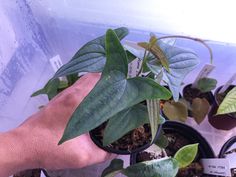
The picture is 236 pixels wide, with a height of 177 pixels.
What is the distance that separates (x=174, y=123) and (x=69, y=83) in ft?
0.96

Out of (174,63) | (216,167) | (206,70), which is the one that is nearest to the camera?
(174,63)

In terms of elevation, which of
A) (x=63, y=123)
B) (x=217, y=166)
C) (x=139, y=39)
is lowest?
(x=217, y=166)

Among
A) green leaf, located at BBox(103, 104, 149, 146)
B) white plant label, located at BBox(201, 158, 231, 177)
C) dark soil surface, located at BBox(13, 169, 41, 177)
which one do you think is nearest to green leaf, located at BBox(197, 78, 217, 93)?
white plant label, located at BBox(201, 158, 231, 177)

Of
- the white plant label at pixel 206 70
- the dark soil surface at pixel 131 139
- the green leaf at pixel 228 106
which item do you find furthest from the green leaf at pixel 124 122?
the white plant label at pixel 206 70

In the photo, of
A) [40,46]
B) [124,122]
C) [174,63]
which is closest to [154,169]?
[124,122]

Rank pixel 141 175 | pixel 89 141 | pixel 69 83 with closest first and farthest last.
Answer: pixel 141 175 < pixel 89 141 < pixel 69 83

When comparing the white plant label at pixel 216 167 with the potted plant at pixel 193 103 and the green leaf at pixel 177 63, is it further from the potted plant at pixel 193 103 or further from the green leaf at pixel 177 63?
the green leaf at pixel 177 63

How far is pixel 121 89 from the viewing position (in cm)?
38

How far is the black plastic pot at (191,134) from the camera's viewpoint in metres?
0.68

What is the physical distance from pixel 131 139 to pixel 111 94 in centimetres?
23

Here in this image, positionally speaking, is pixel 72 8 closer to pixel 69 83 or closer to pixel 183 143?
pixel 69 83

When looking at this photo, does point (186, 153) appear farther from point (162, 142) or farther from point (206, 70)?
point (206, 70)

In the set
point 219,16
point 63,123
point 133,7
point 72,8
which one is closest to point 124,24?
point 133,7

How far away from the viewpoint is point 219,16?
77cm
